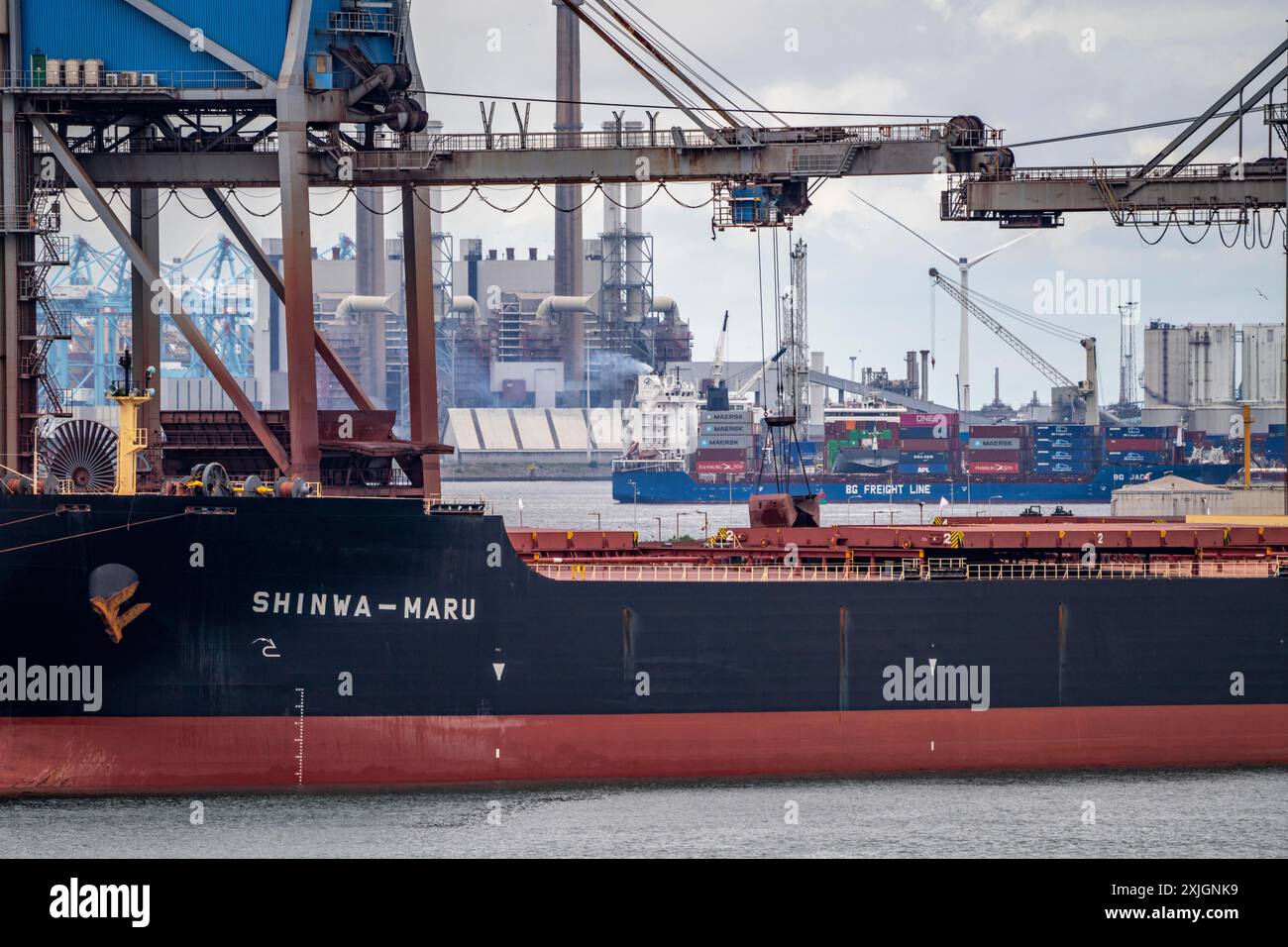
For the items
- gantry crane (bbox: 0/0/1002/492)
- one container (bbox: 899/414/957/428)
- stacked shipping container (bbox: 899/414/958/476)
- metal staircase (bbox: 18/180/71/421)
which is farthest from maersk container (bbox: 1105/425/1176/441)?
metal staircase (bbox: 18/180/71/421)

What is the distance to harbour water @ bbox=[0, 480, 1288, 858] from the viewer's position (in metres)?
28.7

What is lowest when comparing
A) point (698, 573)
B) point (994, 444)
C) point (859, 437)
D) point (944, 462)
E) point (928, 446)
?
point (944, 462)

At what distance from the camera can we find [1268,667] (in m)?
36.0

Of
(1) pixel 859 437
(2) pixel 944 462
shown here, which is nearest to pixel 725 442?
(1) pixel 859 437

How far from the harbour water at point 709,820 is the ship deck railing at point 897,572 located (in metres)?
4.10

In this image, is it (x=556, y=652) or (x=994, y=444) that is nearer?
(x=556, y=652)

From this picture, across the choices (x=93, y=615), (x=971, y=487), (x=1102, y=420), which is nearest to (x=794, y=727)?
(x=93, y=615)

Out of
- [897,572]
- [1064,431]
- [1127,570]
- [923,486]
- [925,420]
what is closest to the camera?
[897,572]

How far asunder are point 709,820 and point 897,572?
8.62 metres

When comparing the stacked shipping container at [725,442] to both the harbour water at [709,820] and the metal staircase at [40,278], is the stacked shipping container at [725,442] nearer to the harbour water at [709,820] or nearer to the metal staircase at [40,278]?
the metal staircase at [40,278]

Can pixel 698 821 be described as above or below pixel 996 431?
below

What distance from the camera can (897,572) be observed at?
36.8 m

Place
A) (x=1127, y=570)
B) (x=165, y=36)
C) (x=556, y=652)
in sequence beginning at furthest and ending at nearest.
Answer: (x=165, y=36) → (x=1127, y=570) → (x=556, y=652)

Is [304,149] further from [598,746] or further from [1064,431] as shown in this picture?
[1064,431]
